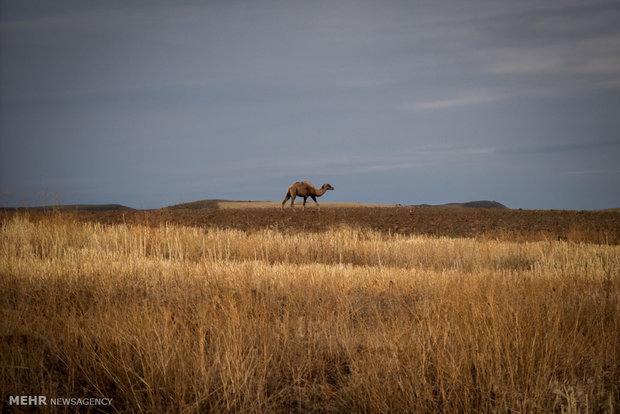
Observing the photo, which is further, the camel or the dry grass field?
the camel

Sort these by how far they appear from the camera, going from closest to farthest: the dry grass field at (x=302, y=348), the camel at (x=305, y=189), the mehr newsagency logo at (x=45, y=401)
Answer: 1. the mehr newsagency logo at (x=45, y=401)
2. the dry grass field at (x=302, y=348)
3. the camel at (x=305, y=189)

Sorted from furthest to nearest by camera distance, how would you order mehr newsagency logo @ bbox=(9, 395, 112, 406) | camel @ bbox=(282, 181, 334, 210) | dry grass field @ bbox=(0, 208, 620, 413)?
1. camel @ bbox=(282, 181, 334, 210)
2. dry grass field @ bbox=(0, 208, 620, 413)
3. mehr newsagency logo @ bbox=(9, 395, 112, 406)

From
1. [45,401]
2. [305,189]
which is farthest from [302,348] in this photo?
[305,189]

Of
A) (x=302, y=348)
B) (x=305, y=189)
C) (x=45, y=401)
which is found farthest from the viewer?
(x=305, y=189)

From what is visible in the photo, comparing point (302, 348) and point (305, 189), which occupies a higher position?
point (305, 189)

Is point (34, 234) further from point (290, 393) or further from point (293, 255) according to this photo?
point (290, 393)

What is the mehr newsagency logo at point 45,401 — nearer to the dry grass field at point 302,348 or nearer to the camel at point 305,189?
the dry grass field at point 302,348

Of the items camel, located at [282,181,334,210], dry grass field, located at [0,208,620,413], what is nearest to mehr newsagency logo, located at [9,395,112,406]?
dry grass field, located at [0,208,620,413]

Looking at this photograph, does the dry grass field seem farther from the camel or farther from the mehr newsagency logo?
the camel

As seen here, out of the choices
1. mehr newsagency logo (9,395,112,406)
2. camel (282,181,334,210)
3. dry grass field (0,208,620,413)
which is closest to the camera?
mehr newsagency logo (9,395,112,406)

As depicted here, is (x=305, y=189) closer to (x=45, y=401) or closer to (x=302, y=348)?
(x=302, y=348)

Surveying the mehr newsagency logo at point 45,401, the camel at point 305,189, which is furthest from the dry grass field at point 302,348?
the camel at point 305,189

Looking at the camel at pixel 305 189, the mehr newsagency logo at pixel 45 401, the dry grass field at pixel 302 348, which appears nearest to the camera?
the mehr newsagency logo at pixel 45 401

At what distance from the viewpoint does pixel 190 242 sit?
13.9 meters
